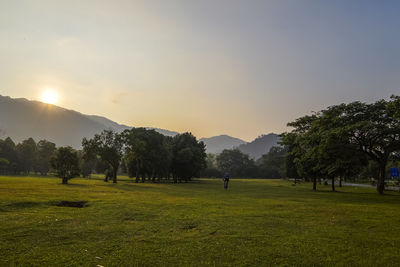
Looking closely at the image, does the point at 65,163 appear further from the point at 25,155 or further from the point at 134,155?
the point at 25,155

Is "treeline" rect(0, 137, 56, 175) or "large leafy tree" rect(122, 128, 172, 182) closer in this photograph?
"large leafy tree" rect(122, 128, 172, 182)

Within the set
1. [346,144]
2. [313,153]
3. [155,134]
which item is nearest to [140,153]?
[155,134]

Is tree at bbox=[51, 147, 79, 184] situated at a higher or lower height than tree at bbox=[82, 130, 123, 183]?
lower

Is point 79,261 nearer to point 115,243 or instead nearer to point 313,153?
point 115,243

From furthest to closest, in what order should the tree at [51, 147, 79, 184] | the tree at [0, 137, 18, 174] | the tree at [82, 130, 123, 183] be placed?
the tree at [0, 137, 18, 174], the tree at [82, 130, 123, 183], the tree at [51, 147, 79, 184]

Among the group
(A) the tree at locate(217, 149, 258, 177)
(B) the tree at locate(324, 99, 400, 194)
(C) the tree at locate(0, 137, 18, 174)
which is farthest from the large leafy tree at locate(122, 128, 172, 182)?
(A) the tree at locate(217, 149, 258, 177)

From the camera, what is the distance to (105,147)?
177 feet

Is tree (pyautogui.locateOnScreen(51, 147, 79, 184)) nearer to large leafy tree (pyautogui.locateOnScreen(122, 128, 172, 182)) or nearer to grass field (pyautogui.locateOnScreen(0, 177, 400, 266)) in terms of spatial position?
large leafy tree (pyautogui.locateOnScreen(122, 128, 172, 182))

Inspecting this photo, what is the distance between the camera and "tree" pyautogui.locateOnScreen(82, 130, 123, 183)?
53375mm

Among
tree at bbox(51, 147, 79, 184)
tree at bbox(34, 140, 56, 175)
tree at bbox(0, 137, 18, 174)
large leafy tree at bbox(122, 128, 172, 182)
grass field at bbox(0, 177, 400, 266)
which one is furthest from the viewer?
tree at bbox(34, 140, 56, 175)

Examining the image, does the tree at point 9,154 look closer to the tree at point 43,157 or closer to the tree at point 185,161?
the tree at point 43,157

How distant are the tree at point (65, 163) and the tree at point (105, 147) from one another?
585cm

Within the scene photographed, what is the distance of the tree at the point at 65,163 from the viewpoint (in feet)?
151

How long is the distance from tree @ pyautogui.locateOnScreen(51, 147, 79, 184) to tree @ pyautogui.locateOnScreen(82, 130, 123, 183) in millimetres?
5847
